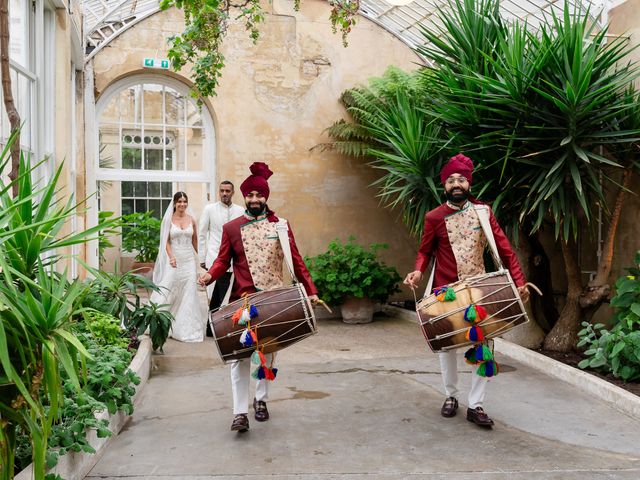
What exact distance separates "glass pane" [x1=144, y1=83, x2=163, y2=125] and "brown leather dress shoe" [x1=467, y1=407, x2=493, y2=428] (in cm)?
741

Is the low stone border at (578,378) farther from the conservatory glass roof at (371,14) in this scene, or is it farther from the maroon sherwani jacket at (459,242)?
the conservatory glass roof at (371,14)

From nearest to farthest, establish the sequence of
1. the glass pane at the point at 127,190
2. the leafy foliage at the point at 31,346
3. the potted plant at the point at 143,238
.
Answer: the leafy foliage at the point at 31,346, the potted plant at the point at 143,238, the glass pane at the point at 127,190

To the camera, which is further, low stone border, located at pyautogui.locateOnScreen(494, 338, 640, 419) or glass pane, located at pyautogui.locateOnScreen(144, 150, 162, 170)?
glass pane, located at pyautogui.locateOnScreen(144, 150, 162, 170)

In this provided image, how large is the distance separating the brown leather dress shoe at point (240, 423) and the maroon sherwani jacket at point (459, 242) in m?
1.54

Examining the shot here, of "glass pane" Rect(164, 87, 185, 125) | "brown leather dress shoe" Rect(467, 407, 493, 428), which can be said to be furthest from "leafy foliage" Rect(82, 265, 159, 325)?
"glass pane" Rect(164, 87, 185, 125)

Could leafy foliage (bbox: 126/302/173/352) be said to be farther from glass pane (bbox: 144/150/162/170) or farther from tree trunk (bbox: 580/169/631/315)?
glass pane (bbox: 144/150/162/170)

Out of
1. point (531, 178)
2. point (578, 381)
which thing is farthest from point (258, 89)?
point (578, 381)

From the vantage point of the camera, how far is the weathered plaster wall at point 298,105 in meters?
10.5

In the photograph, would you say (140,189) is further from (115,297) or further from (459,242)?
(459,242)

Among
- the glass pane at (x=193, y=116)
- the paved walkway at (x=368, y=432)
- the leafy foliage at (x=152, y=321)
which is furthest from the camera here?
the glass pane at (x=193, y=116)

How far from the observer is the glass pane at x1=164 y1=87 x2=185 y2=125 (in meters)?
10.7

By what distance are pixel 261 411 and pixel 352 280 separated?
4678 millimetres

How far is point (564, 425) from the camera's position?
4.70 m

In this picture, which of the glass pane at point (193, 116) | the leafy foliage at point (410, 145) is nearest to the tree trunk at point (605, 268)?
the leafy foliage at point (410, 145)
